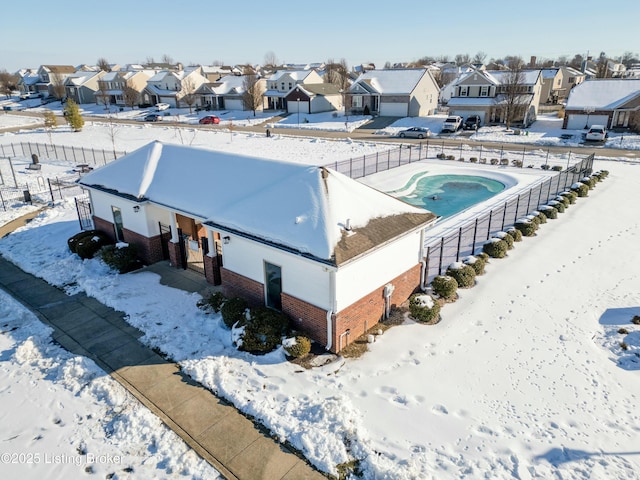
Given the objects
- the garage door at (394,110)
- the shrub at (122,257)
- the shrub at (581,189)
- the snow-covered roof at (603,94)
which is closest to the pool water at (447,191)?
the shrub at (581,189)

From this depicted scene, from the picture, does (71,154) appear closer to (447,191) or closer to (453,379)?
(447,191)

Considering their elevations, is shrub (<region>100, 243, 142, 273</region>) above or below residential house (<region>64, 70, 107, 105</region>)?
below

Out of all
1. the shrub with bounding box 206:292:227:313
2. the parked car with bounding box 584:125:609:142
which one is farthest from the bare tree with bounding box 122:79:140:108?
the shrub with bounding box 206:292:227:313

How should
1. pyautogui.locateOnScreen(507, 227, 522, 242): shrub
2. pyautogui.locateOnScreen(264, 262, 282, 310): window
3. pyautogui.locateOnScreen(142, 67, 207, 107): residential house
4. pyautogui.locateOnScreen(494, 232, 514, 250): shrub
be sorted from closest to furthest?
pyautogui.locateOnScreen(264, 262, 282, 310): window, pyautogui.locateOnScreen(494, 232, 514, 250): shrub, pyautogui.locateOnScreen(507, 227, 522, 242): shrub, pyautogui.locateOnScreen(142, 67, 207, 107): residential house

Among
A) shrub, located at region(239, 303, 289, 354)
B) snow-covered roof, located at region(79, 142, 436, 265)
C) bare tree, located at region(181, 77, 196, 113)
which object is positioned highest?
bare tree, located at region(181, 77, 196, 113)

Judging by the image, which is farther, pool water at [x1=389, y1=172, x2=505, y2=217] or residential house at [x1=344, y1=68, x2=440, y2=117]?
residential house at [x1=344, y1=68, x2=440, y2=117]

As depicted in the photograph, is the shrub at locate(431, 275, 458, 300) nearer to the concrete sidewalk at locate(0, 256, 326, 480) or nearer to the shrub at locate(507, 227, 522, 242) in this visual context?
A: the shrub at locate(507, 227, 522, 242)
